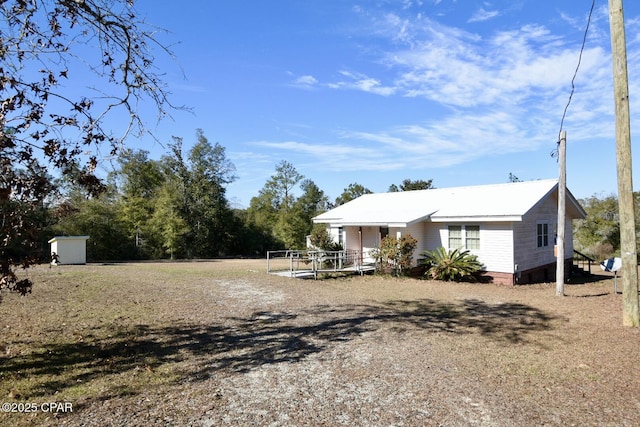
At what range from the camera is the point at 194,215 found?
33.5 metres

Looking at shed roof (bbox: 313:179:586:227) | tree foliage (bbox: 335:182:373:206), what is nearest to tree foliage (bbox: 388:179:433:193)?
tree foliage (bbox: 335:182:373:206)

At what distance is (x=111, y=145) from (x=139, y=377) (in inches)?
127

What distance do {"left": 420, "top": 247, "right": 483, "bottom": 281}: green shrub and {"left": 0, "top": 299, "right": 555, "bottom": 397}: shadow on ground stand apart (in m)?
5.37

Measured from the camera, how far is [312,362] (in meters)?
6.02

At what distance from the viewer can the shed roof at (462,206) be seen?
53.8 feet

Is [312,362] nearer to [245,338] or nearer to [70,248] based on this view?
[245,338]

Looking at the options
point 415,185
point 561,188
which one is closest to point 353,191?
point 415,185

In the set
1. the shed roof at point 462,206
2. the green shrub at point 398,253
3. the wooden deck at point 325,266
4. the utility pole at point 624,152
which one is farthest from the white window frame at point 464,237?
the utility pole at point 624,152

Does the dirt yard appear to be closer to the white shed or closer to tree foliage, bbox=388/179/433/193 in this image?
the white shed

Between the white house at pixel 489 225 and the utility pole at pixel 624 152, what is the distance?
7506mm

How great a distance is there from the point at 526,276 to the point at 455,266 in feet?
10.9

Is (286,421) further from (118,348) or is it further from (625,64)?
(625,64)

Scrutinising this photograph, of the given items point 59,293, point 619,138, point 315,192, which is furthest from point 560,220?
point 315,192

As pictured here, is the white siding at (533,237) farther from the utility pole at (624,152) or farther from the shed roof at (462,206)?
the utility pole at (624,152)
